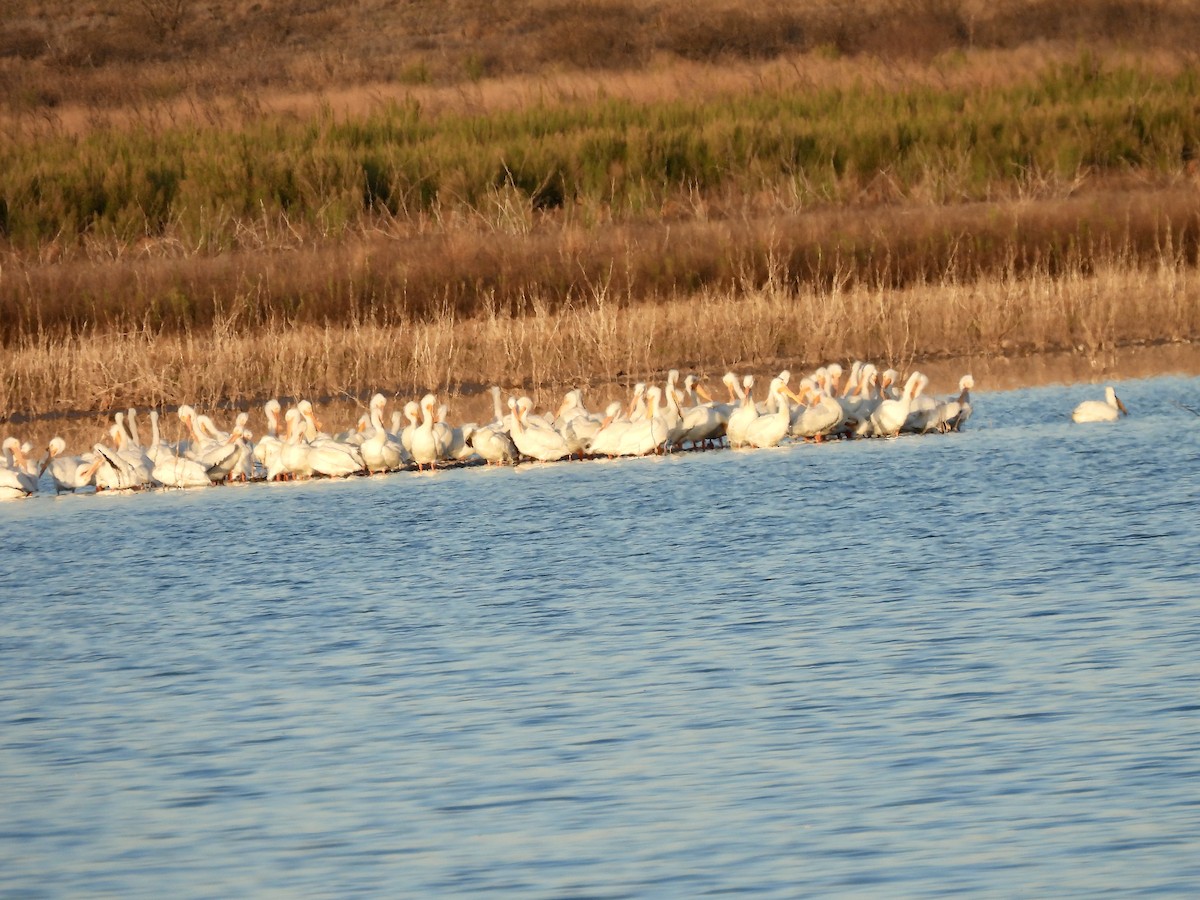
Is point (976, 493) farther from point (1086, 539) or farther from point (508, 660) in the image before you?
point (508, 660)

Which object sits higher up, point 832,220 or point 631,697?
point 832,220

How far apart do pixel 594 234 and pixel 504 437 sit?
8017 millimetres

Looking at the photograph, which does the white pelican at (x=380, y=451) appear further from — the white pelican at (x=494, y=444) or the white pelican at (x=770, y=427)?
the white pelican at (x=770, y=427)

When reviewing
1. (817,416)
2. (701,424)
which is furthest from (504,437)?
(817,416)

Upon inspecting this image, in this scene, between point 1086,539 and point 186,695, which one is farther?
point 1086,539

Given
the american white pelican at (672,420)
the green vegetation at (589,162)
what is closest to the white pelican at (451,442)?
the american white pelican at (672,420)

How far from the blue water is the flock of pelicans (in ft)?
5.85

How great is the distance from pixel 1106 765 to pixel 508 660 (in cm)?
267

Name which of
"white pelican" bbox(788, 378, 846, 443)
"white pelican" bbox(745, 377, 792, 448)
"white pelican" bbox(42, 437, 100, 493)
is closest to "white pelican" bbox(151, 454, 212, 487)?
"white pelican" bbox(42, 437, 100, 493)

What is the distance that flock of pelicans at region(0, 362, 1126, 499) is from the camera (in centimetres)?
1424

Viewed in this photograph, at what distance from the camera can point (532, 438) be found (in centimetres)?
1419

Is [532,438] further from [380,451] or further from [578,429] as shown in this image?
[380,451]

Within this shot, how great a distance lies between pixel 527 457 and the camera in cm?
1462

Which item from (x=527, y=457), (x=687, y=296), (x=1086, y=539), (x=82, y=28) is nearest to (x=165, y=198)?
(x=687, y=296)
